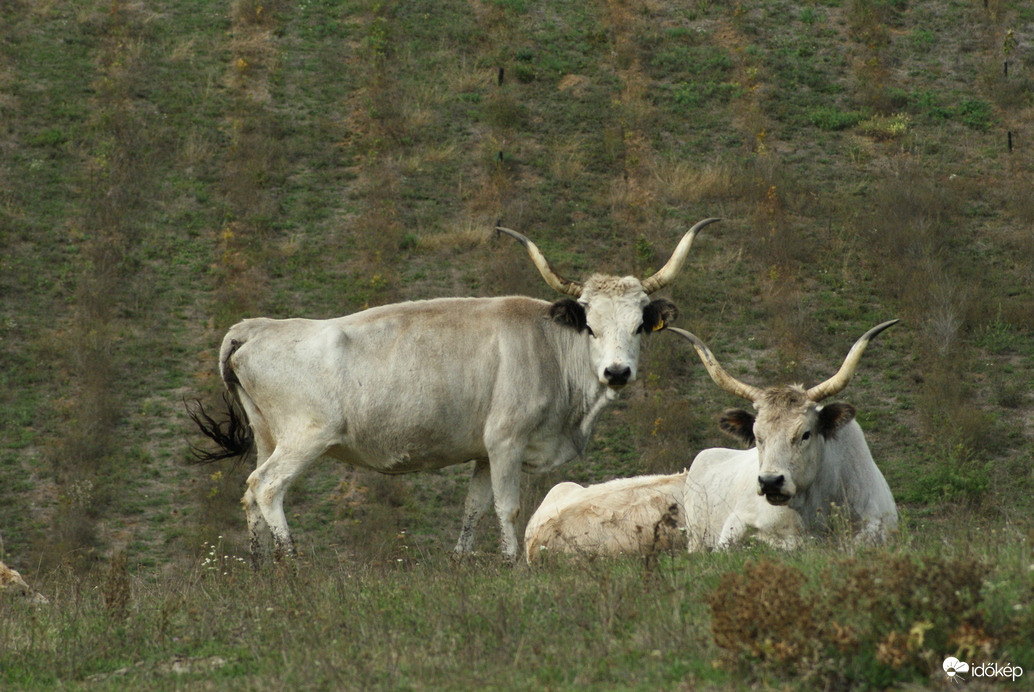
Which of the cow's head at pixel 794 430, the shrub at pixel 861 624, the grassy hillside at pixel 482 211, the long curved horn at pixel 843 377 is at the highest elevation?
the shrub at pixel 861 624

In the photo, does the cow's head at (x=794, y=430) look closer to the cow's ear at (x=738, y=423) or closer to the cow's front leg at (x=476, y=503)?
the cow's ear at (x=738, y=423)

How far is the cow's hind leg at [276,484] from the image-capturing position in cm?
1013

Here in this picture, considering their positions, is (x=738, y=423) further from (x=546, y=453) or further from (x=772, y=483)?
(x=546, y=453)

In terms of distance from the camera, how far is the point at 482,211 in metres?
24.9

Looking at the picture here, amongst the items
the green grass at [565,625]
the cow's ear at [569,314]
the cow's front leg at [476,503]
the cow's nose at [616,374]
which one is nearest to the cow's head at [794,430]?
the green grass at [565,625]

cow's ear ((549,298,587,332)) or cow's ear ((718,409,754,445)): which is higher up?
cow's ear ((549,298,587,332))

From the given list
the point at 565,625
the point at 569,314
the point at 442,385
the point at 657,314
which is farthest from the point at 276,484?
the point at 565,625

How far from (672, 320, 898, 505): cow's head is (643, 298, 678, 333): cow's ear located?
4.81 feet

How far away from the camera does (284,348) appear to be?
10.8 m

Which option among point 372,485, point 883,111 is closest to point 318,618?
point 372,485

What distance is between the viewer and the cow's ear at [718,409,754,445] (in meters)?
10.2

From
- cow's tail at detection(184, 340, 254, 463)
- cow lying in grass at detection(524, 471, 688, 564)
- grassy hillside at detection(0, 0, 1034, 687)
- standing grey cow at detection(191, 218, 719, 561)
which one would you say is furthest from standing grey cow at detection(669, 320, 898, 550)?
grassy hillside at detection(0, 0, 1034, 687)

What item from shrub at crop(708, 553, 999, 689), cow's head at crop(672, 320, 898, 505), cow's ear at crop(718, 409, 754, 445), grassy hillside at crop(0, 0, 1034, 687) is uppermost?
shrub at crop(708, 553, 999, 689)

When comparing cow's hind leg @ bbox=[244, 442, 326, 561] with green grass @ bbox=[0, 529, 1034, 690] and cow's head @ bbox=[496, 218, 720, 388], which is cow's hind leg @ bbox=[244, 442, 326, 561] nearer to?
green grass @ bbox=[0, 529, 1034, 690]
